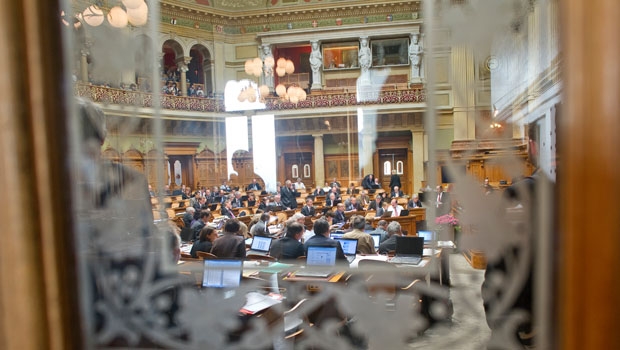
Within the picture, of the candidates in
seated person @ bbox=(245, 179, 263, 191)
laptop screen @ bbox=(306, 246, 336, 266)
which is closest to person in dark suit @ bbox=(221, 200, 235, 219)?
seated person @ bbox=(245, 179, 263, 191)

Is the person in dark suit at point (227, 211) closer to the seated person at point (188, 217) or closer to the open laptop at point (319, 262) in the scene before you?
the seated person at point (188, 217)

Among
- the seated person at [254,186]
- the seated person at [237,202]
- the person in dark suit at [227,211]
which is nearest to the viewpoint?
the person in dark suit at [227,211]

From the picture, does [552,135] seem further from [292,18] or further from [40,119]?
[292,18]

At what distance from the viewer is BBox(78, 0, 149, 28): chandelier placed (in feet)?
3.92

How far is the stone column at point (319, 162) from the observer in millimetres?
12562

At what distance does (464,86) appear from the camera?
1.00m

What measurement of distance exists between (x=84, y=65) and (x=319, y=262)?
919 millimetres

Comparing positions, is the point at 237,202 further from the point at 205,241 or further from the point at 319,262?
the point at 319,262

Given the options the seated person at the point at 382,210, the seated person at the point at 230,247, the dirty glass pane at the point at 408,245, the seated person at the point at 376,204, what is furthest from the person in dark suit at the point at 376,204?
the dirty glass pane at the point at 408,245

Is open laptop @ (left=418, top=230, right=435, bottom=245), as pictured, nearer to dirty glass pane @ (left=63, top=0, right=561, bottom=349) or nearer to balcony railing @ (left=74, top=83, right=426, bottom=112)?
dirty glass pane @ (left=63, top=0, right=561, bottom=349)

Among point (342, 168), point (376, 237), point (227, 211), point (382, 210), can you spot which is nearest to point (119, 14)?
point (376, 237)

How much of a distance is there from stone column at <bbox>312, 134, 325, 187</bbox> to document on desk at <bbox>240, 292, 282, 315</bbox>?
11407 mm

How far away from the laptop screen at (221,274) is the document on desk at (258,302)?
6 centimetres

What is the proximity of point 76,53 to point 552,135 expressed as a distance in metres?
1.26
